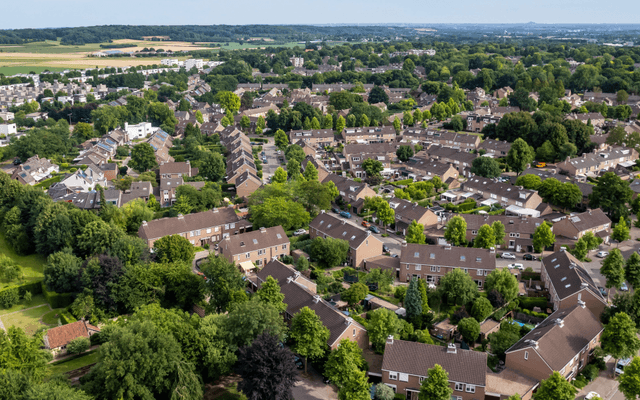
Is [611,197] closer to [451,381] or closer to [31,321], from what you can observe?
[451,381]

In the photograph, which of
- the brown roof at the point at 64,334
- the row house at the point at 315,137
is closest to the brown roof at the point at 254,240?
the brown roof at the point at 64,334

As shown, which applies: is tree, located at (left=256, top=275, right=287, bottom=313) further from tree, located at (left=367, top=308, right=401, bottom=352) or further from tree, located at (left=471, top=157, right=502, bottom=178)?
tree, located at (left=471, top=157, right=502, bottom=178)

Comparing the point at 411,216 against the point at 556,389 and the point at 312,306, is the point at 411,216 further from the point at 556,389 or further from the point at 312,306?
the point at 556,389

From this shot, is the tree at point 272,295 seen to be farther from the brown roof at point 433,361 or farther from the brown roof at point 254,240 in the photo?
the brown roof at point 254,240

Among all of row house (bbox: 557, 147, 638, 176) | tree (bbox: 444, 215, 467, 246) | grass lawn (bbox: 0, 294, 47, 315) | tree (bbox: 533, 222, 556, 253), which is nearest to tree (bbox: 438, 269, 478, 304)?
tree (bbox: 444, 215, 467, 246)

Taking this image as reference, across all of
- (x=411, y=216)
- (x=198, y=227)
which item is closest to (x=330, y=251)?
(x=411, y=216)

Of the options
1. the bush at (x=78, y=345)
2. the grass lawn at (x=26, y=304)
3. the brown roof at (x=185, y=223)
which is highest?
the brown roof at (x=185, y=223)

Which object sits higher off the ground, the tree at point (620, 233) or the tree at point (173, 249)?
the tree at point (173, 249)
